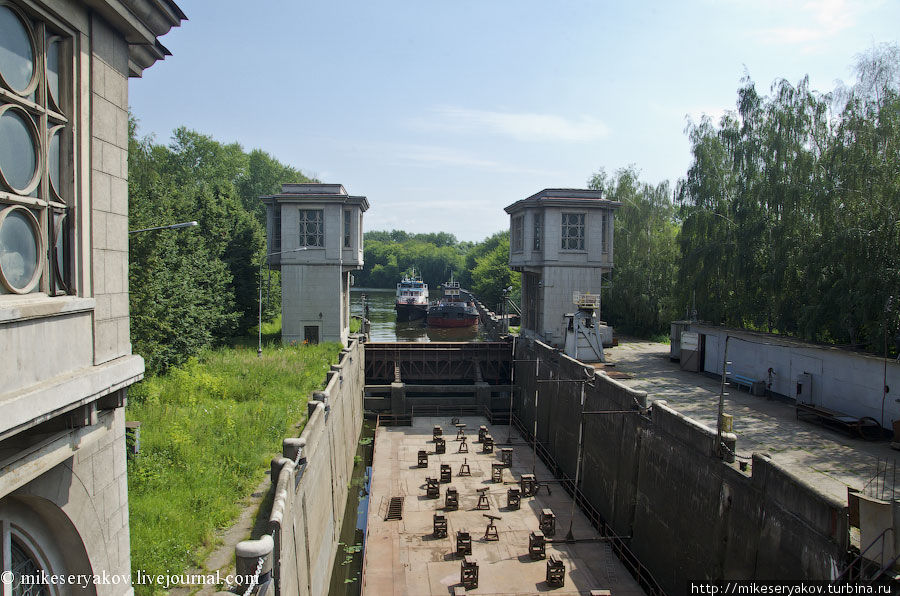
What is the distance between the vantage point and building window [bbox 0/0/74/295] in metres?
3.48

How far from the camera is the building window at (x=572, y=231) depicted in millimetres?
29312

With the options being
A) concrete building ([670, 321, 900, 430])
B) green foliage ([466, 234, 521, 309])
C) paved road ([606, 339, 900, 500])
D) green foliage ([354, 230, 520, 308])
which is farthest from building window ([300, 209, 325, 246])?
green foliage ([354, 230, 520, 308])

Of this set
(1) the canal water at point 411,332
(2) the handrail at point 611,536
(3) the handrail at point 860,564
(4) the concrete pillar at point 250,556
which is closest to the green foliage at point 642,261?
(1) the canal water at point 411,332

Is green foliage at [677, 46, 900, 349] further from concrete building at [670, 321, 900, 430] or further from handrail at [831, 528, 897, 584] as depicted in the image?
handrail at [831, 528, 897, 584]

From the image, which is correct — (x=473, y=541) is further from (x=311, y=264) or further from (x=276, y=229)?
(x=276, y=229)

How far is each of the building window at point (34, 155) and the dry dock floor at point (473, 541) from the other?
11439 millimetres

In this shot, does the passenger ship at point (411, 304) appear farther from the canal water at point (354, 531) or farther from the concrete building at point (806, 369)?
the concrete building at point (806, 369)

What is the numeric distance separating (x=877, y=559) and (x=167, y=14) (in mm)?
10382

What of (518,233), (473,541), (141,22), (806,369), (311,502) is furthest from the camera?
(518,233)

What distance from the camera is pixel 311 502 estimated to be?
38.1ft

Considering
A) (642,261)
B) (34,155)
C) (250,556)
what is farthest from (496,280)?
(34,155)

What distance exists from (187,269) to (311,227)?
276 inches

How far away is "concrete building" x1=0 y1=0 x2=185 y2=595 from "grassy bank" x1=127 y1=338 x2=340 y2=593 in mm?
3657

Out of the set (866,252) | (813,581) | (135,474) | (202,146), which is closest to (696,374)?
(866,252)
